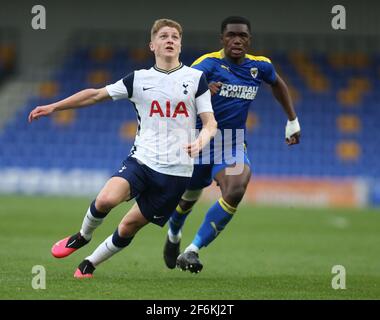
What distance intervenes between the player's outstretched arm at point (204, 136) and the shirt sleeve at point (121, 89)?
71cm

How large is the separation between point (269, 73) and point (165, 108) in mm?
1891

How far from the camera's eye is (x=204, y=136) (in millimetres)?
7770

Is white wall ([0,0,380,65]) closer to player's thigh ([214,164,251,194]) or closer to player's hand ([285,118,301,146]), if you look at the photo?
player's hand ([285,118,301,146])

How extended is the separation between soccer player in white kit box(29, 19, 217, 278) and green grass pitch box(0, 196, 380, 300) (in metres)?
0.83

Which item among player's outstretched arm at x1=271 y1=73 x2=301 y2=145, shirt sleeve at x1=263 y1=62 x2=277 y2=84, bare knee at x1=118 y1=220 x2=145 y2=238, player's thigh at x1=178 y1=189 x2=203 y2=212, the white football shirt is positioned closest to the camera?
the white football shirt

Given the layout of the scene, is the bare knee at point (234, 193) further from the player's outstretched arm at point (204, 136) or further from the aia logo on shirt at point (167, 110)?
the aia logo on shirt at point (167, 110)

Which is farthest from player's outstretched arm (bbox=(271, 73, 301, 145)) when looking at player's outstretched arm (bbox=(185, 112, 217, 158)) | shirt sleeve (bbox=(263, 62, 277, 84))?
player's outstretched arm (bbox=(185, 112, 217, 158))

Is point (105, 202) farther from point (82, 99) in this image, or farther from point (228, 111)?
point (228, 111)

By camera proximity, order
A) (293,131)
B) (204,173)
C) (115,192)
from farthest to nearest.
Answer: (293,131) → (204,173) → (115,192)

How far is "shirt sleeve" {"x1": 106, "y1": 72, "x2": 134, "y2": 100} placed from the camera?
7.94 meters

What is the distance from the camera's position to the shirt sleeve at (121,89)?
26.0ft

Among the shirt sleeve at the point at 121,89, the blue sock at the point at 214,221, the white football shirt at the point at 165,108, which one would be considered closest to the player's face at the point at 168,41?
the white football shirt at the point at 165,108

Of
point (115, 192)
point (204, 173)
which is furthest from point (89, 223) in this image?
point (204, 173)

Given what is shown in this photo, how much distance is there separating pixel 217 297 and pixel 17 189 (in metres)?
18.5
